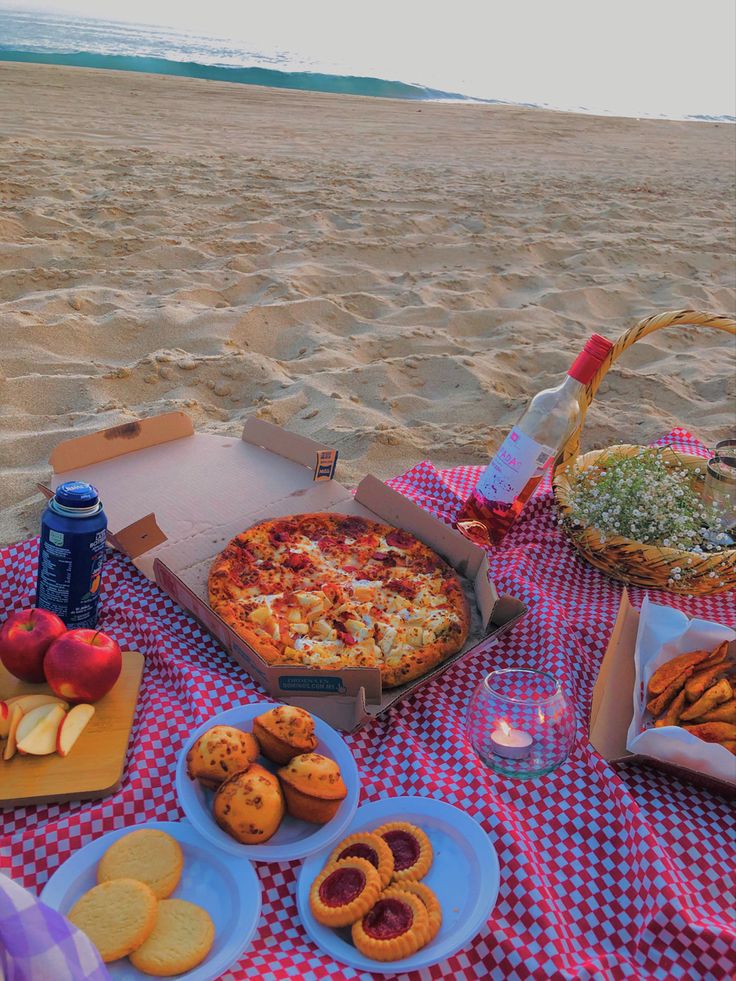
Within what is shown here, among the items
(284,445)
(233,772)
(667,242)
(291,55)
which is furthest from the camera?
(291,55)

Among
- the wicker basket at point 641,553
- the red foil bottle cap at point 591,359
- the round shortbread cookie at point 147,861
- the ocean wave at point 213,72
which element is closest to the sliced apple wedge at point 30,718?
the round shortbread cookie at point 147,861

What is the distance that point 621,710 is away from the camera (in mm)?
2088

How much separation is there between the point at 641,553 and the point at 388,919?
1398 millimetres

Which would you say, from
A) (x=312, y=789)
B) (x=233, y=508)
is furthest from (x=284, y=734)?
(x=233, y=508)

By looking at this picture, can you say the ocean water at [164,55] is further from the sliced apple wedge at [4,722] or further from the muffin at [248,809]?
the muffin at [248,809]

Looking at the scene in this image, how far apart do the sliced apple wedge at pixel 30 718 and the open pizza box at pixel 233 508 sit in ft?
1.46

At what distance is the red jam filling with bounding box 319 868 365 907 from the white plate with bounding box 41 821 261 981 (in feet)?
0.40

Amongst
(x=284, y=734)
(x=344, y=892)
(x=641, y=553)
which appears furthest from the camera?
(x=641, y=553)

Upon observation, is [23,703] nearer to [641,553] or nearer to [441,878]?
[441,878]

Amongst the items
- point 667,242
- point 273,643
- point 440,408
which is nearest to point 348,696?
point 273,643

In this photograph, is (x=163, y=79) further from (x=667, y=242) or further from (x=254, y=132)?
(x=667, y=242)

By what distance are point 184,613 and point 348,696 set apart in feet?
2.17

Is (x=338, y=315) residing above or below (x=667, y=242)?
below

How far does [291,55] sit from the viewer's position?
35.6 metres
